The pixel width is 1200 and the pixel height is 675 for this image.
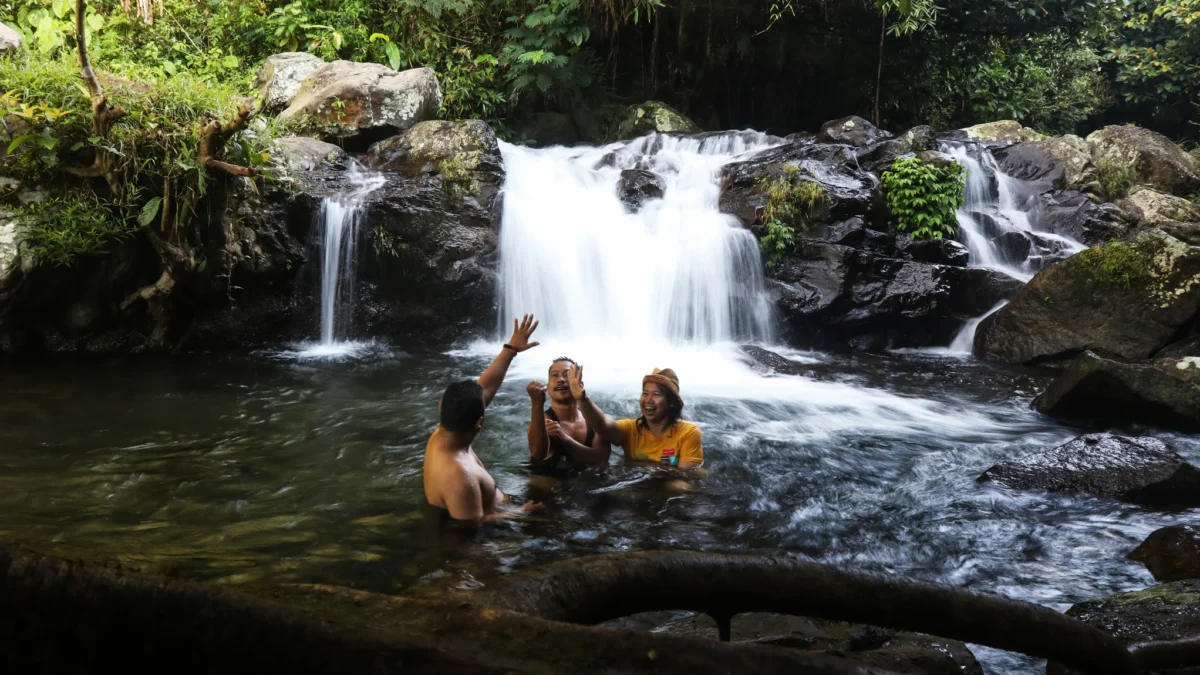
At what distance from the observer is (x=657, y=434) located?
18.7ft

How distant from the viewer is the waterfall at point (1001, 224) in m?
13.1

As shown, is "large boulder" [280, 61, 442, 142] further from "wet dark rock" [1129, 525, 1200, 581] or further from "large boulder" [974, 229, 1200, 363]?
"wet dark rock" [1129, 525, 1200, 581]

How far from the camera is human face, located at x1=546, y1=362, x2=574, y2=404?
5430mm

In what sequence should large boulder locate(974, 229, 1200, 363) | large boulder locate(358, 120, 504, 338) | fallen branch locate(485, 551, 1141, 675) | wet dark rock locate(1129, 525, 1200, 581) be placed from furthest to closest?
large boulder locate(358, 120, 504, 338)
large boulder locate(974, 229, 1200, 363)
wet dark rock locate(1129, 525, 1200, 581)
fallen branch locate(485, 551, 1141, 675)

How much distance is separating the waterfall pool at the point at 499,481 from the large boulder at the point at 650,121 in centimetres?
844

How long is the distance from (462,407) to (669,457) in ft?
6.18

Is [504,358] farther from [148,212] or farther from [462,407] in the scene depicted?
[148,212]

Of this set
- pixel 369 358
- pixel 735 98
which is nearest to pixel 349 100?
pixel 369 358

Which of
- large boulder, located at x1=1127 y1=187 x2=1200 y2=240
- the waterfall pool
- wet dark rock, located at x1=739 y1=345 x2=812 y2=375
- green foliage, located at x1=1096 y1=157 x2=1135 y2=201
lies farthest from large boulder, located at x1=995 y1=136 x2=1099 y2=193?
wet dark rock, located at x1=739 y1=345 x2=812 y2=375

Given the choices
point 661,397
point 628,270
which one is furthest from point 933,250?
point 661,397

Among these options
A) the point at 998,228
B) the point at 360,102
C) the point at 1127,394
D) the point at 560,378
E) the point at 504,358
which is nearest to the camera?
the point at 504,358

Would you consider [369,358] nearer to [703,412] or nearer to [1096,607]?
[703,412]

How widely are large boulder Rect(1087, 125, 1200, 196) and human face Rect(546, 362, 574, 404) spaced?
14.1 metres

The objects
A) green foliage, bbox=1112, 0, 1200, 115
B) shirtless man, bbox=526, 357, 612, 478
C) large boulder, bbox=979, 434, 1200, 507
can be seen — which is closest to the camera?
large boulder, bbox=979, 434, 1200, 507
